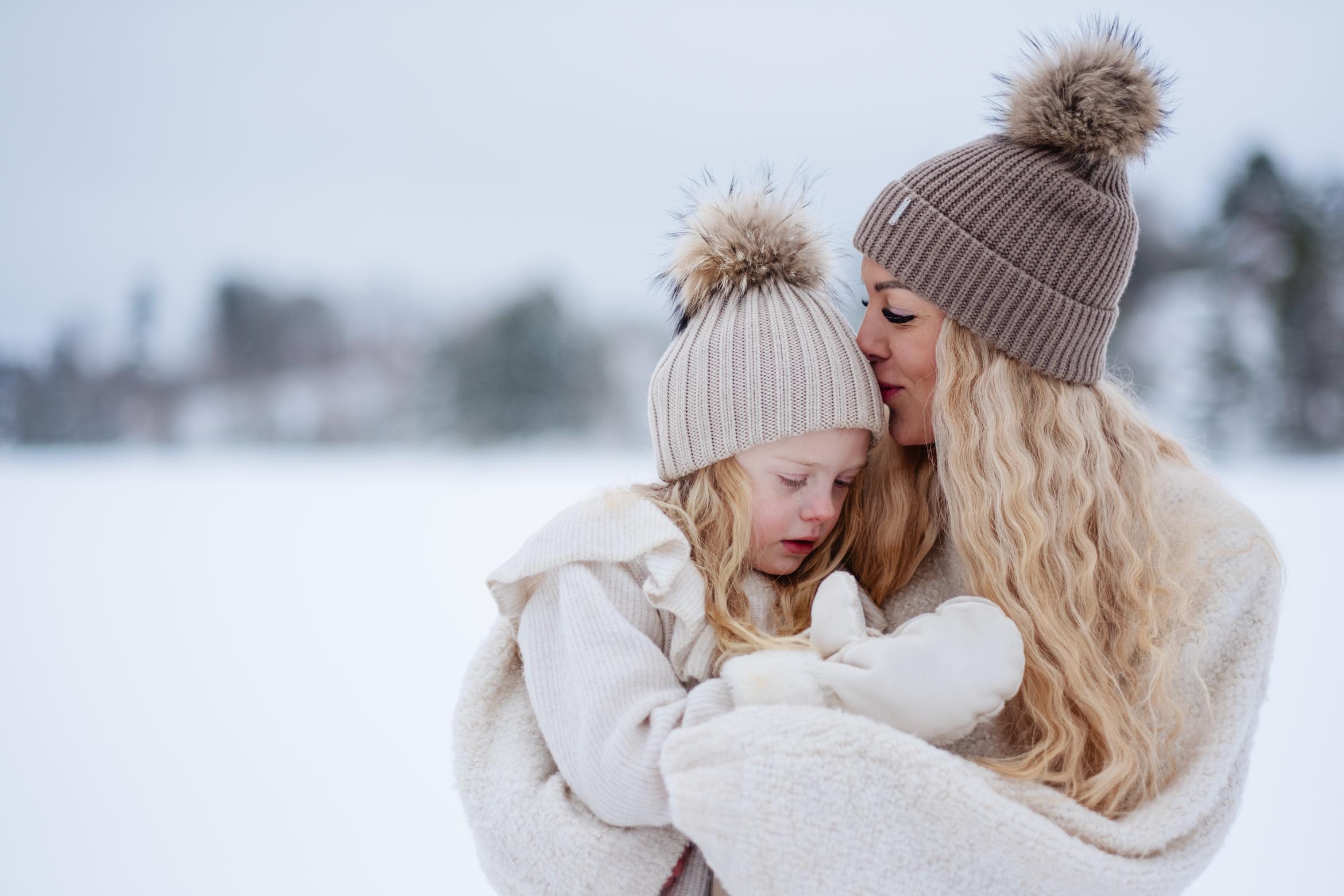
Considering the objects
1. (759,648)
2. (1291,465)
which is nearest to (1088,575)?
(759,648)

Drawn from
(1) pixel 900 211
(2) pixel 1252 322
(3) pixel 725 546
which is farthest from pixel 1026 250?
(2) pixel 1252 322

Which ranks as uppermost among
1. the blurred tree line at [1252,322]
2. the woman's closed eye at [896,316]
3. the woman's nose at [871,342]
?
the woman's closed eye at [896,316]

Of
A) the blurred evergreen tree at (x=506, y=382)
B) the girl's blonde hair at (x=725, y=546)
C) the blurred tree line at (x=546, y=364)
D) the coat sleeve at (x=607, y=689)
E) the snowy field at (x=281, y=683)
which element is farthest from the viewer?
the blurred evergreen tree at (x=506, y=382)

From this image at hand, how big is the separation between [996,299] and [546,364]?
6536 mm

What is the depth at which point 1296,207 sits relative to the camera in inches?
256

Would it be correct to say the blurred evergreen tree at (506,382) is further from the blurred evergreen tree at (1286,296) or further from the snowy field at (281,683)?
the blurred evergreen tree at (1286,296)

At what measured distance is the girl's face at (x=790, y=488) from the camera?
152cm

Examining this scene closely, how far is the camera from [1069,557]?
56.0 inches

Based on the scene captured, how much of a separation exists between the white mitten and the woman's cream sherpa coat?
42 mm

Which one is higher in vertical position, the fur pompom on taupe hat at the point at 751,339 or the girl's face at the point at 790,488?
the fur pompom on taupe hat at the point at 751,339

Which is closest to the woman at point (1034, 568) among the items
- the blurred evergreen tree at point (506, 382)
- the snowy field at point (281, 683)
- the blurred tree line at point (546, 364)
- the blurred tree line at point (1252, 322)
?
the snowy field at point (281, 683)

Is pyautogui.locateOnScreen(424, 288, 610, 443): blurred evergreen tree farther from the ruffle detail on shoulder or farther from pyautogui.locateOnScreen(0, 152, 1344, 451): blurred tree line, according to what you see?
the ruffle detail on shoulder

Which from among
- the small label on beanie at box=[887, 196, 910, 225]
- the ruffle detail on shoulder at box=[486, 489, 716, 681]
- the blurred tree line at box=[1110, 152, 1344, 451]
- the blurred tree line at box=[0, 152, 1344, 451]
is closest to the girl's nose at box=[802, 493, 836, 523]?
the ruffle detail on shoulder at box=[486, 489, 716, 681]

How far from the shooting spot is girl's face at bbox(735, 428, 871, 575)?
152cm
